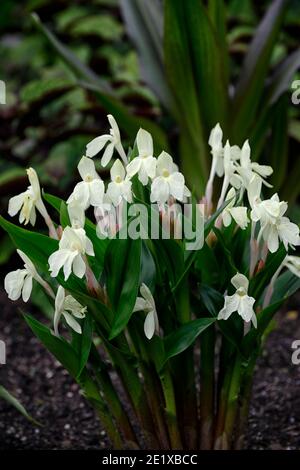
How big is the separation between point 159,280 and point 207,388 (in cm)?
30

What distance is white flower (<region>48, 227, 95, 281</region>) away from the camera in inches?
61.9

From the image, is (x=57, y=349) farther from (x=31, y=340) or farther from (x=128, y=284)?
(x=31, y=340)

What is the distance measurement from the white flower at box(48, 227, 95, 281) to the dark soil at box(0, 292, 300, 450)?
808 mm

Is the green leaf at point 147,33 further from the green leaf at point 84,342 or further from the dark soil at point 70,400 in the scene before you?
the green leaf at point 84,342

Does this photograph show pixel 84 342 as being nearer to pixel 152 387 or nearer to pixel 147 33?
pixel 152 387

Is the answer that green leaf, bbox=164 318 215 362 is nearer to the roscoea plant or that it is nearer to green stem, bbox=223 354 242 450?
the roscoea plant

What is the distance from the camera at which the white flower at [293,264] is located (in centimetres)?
179

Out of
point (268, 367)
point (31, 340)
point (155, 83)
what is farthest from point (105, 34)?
point (268, 367)

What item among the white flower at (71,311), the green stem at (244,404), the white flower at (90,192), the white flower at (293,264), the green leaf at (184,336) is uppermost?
the white flower at (90,192)

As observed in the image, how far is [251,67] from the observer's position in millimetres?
3072

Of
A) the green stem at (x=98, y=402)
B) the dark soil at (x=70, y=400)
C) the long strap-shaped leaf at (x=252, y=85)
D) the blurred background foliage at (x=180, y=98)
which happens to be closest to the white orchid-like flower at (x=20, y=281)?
the green stem at (x=98, y=402)

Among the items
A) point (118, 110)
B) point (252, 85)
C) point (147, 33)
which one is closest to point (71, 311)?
point (118, 110)

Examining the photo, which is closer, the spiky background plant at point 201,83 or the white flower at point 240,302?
the white flower at point 240,302

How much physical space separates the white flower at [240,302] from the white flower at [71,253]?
0.29 metres
